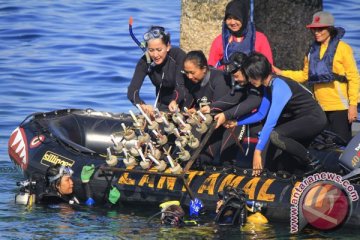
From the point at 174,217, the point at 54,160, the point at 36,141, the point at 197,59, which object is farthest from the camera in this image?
the point at 36,141

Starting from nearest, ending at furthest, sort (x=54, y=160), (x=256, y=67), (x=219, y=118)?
(x=256, y=67) → (x=219, y=118) → (x=54, y=160)

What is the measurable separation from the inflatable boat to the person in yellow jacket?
421 mm

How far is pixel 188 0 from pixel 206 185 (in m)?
4.10

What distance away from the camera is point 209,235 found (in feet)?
39.0

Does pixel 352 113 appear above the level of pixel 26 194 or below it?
above

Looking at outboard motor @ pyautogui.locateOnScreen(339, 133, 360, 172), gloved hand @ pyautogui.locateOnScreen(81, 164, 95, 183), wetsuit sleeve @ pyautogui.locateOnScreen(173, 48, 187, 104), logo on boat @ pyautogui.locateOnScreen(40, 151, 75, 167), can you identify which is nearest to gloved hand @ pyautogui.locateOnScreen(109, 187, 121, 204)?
gloved hand @ pyautogui.locateOnScreen(81, 164, 95, 183)

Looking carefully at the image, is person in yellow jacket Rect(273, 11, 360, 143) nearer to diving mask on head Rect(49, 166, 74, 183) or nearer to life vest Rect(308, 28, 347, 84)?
life vest Rect(308, 28, 347, 84)

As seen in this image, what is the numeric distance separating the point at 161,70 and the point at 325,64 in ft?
6.45

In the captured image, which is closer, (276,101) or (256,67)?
(256,67)

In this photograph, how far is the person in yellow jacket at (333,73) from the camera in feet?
43.7

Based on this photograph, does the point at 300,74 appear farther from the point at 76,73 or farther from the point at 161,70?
the point at 76,73

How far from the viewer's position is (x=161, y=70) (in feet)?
45.3

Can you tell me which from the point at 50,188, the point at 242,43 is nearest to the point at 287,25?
the point at 242,43

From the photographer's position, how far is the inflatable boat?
471 inches
